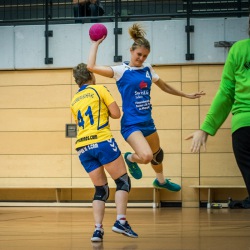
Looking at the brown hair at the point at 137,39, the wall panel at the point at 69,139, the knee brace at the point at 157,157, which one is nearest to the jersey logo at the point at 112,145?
the brown hair at the point at 137,39

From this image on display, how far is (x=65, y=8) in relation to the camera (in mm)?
14570

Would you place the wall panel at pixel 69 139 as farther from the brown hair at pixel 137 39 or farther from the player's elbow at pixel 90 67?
the player's elbow at pixel 90 67

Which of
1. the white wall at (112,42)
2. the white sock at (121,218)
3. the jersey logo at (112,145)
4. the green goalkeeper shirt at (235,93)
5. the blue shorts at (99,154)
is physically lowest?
the white sock at (121,218)

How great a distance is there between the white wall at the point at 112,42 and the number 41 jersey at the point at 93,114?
7.56m

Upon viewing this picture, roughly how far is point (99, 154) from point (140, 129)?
1.01m

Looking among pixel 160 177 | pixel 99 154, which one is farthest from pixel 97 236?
pixel 160 177

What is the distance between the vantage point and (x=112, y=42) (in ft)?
44.3

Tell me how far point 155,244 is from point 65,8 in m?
9.83

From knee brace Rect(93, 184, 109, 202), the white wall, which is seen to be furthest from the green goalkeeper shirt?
the white wall

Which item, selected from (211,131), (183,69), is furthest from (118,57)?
(211,131)

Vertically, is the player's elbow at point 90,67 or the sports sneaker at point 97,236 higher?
the player's elbow at point 90,67

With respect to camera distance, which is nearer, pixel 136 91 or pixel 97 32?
pixel 97 32

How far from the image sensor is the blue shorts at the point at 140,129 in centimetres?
661

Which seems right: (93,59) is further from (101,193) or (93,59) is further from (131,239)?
(131,239)
